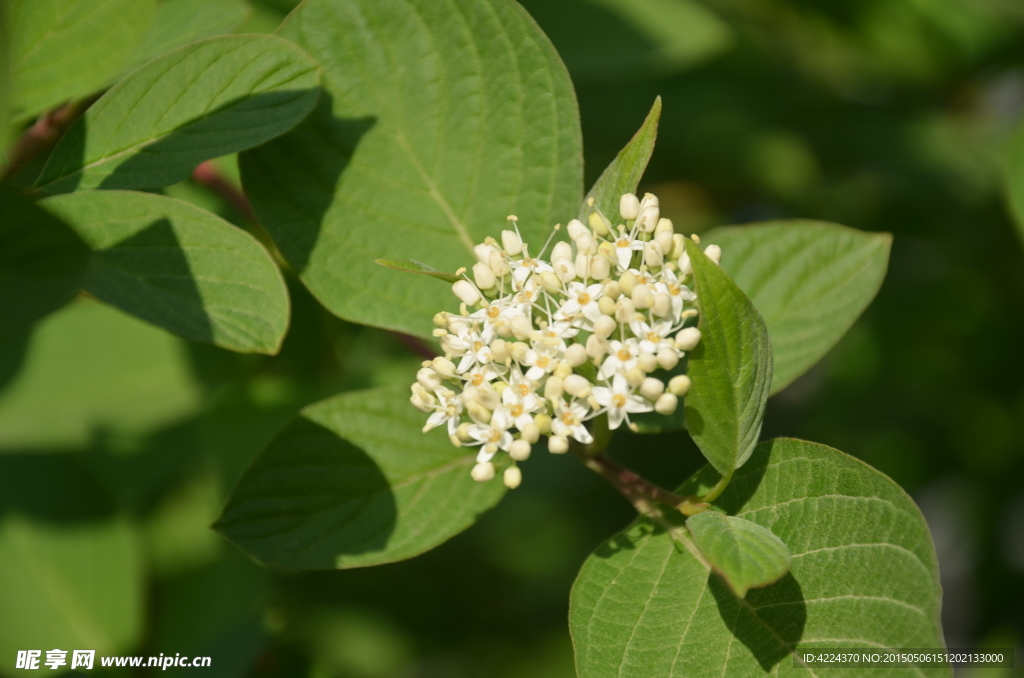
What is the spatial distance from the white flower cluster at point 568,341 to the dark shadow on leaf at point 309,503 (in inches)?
6.9

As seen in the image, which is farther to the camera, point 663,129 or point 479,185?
point 663,129

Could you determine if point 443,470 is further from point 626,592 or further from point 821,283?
point 821,283

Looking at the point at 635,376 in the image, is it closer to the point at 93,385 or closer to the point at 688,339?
the point at 688,339

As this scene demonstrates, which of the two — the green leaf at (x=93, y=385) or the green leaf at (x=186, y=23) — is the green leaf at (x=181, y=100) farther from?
the green leaf at (x=93, y=385)

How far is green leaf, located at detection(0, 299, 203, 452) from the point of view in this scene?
6.12ft

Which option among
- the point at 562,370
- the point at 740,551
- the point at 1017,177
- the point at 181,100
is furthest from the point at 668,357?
the point at 1017,177

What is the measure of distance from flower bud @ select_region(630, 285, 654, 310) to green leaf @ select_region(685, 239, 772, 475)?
3.4 inches

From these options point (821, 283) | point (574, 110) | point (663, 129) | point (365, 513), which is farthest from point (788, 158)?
point (365, 513)

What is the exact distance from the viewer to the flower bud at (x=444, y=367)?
1.10 m

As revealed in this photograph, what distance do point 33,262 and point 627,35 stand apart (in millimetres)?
1735

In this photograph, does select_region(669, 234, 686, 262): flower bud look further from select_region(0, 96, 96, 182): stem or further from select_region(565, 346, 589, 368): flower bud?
select_region(0, 96, 96, 182): stem

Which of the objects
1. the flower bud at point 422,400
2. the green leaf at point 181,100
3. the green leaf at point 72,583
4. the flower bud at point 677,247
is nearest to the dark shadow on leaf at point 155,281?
the green leaf at point 181,100

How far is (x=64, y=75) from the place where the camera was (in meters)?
1.21

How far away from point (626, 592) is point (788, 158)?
75.6 inches
